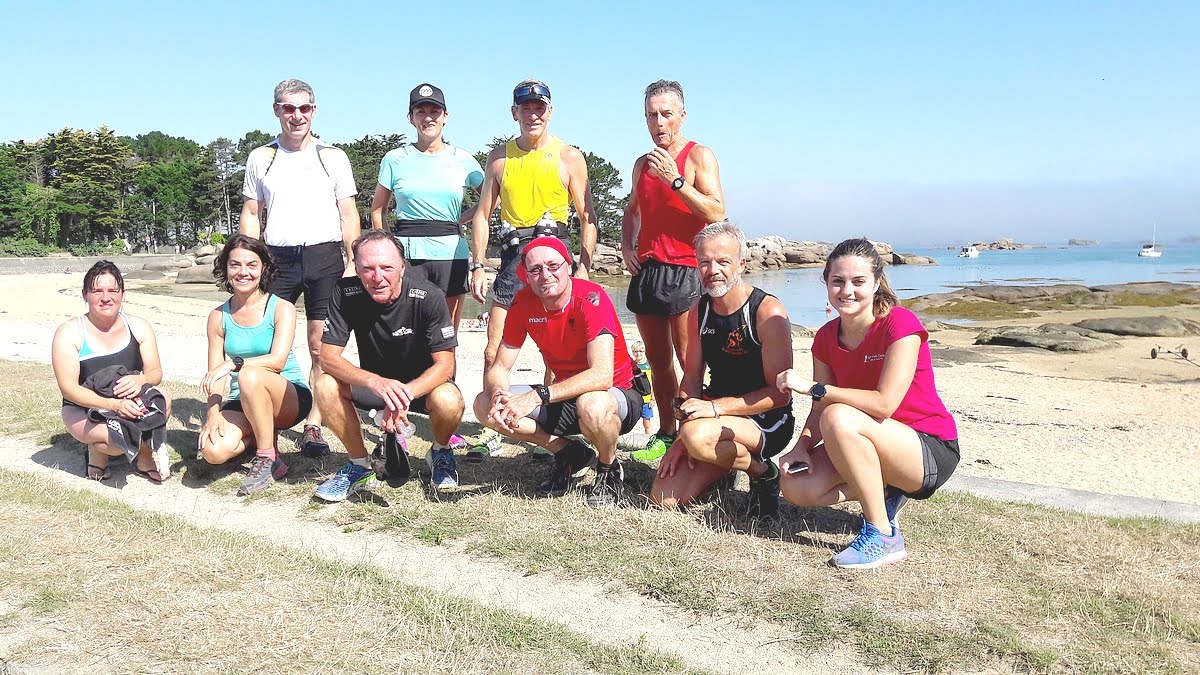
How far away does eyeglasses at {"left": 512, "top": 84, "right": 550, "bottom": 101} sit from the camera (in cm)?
579

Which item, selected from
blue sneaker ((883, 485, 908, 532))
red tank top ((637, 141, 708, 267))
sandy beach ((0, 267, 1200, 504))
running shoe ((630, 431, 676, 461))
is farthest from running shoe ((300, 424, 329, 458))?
blue sneaker ((883, 485, 908, 532))

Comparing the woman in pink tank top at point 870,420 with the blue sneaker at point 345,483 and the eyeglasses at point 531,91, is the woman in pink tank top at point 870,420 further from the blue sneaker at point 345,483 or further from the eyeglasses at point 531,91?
the eyeglasses at point 531,91

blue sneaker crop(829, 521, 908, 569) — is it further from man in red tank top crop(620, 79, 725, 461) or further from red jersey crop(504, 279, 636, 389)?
man in red tank top crop(620, 79, 725, 461)

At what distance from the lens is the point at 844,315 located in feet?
13.9

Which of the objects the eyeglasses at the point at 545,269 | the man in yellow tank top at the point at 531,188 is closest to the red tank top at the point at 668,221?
the man in yellow tank top at the point at 531,188

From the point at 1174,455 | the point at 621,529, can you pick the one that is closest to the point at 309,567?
the point at 621,529

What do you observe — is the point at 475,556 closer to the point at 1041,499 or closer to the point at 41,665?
the point at 41,665

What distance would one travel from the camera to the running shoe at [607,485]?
483 cm

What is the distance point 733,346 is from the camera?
184 inches

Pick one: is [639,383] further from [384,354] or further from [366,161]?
[366,161]

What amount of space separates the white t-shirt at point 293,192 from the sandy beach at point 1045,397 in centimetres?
308

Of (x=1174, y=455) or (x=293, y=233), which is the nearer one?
(x=293, y=233)

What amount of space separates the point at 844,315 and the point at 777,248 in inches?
2518

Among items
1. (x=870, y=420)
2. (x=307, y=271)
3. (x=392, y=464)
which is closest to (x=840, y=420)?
(x=870, y=420)
